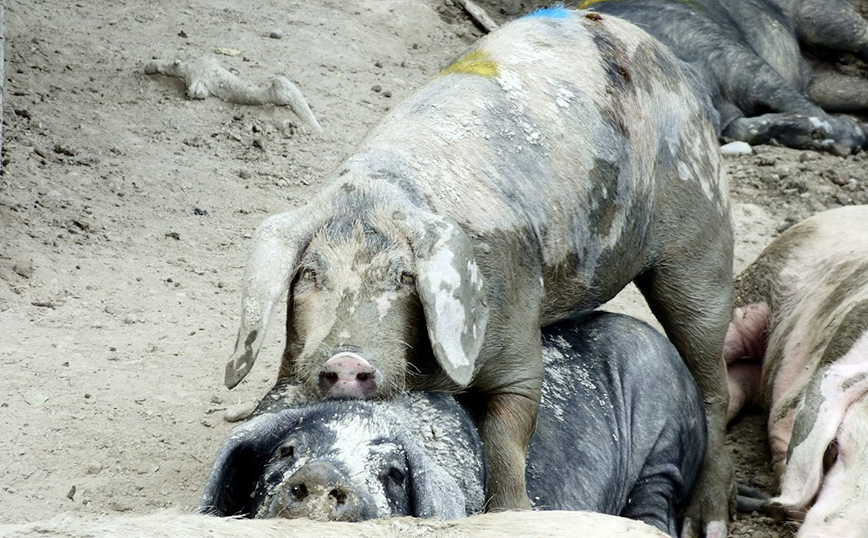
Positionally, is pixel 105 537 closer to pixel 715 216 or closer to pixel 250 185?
pixel 715 216

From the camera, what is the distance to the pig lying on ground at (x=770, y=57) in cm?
938

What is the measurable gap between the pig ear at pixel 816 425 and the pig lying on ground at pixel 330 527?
7.43 feet

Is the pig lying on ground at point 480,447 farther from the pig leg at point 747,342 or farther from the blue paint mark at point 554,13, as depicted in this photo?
the pig leg at point 747,342

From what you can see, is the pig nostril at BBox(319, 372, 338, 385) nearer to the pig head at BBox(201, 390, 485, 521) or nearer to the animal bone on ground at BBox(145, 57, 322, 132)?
the pig head at BBox(201, 390, 485, 521)

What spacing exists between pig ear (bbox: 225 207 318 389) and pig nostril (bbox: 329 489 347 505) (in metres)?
0.73

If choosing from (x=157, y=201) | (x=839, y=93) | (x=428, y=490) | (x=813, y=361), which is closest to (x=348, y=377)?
(x=428, y=490)

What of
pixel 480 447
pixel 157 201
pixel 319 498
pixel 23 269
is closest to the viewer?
pixel 319 498

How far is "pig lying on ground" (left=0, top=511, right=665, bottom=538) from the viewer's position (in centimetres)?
295

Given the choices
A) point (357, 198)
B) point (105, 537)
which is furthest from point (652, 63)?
point (105, 537)

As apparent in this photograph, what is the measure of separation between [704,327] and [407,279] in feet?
5.53

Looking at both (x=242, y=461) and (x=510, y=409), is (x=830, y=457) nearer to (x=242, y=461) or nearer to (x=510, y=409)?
(x=510, y=409)

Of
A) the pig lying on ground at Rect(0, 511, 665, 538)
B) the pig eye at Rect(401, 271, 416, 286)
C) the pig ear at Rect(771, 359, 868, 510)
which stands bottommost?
the pig ear at Rect(771, 359, 868, 510)

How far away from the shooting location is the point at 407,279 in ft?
13.7

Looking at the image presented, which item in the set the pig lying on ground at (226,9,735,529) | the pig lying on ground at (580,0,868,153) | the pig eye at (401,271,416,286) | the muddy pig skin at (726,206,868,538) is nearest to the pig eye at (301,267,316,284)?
the pig lying on ground at (226,9,735,529)
